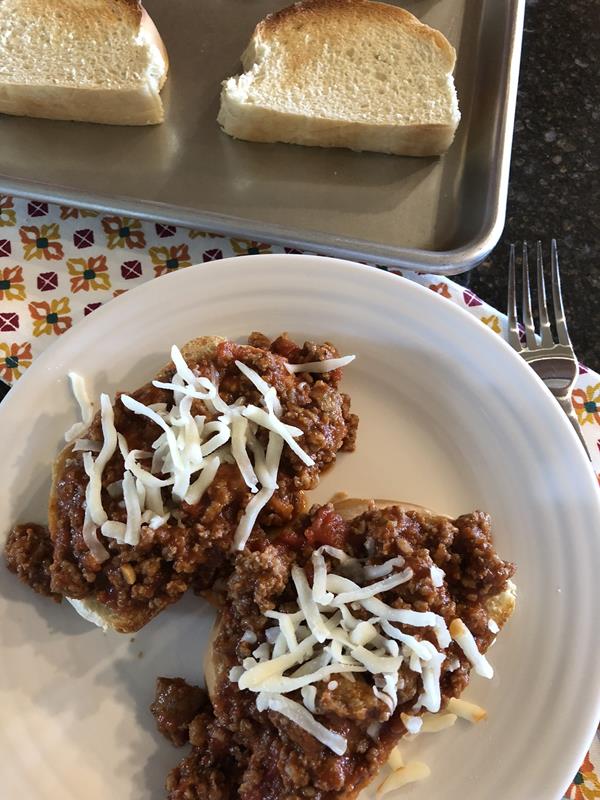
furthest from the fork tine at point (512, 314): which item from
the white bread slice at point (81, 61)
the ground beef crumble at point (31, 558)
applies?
the ground beef crumble at point (31, 558)

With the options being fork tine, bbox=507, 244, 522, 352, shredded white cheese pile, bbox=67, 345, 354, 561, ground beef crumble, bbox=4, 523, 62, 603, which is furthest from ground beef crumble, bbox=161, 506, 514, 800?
fork tine, bbox=507, 244, 522, 352

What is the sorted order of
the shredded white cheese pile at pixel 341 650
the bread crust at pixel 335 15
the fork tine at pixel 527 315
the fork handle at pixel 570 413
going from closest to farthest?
the shredded white cheese pile at pixel 341 650 → the fork handle at pixel 570 413 → the fork tine at pixel 527 315 → the bread crust at pixel 335 15

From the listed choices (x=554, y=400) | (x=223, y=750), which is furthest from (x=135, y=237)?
(x=223, y=750)

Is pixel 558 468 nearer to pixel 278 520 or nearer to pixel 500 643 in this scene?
pixel 500 643

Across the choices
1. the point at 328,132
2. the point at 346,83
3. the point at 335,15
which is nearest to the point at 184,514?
the point at 328,132

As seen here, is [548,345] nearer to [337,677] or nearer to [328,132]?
[328,132]

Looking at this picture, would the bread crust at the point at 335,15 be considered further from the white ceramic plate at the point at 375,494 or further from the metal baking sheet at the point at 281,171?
the white ceramic plate at the point at 375,494

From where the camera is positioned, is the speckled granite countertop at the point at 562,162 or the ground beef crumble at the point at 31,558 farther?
the speckled granite countertop at the point at 562,162
